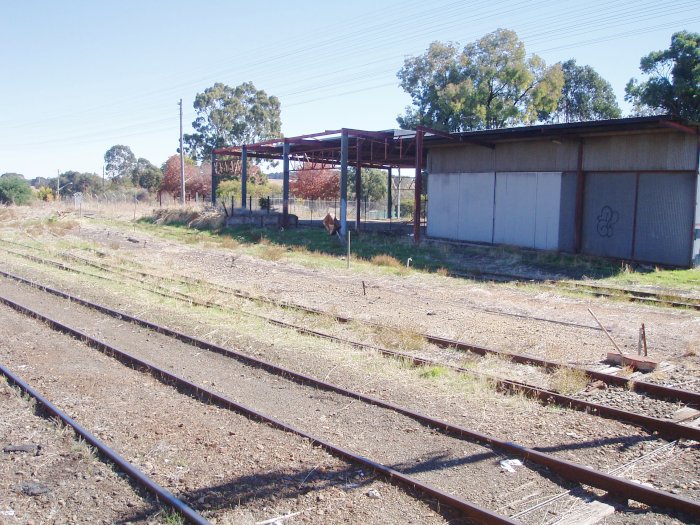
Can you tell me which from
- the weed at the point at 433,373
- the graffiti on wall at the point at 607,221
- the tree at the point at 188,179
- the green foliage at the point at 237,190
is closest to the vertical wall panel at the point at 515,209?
the graffiti on wall at the point at 607,221

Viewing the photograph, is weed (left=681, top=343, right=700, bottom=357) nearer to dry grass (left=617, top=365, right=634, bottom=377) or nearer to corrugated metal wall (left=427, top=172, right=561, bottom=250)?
dry grass (left=617, top=365, right=634, bottom=377)

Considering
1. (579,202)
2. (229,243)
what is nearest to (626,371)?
(579,202)

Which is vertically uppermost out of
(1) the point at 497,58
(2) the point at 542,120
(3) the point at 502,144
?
(1) the point at 497,58

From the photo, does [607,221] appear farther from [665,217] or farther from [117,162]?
[117,162]

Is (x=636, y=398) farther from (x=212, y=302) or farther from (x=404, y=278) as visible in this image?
(x=404, y=278)

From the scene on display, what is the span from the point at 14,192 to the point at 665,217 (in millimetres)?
62222

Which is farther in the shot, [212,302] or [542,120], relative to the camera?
[542,120]

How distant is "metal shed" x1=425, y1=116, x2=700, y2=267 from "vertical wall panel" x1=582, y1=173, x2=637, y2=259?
4 cm

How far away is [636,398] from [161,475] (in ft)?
19.1

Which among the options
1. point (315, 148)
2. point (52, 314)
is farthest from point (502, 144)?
point (52, 314)

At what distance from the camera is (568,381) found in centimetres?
874

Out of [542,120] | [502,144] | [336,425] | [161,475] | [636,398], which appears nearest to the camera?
[161,475]

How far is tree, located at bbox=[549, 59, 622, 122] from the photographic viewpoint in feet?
210

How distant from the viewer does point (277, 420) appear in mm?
7516
